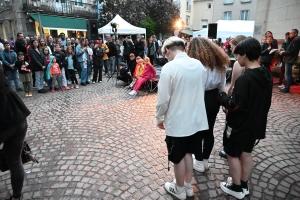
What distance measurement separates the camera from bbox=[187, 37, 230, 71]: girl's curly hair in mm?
2453

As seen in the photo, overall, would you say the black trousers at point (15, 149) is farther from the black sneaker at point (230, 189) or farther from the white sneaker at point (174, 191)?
the black sneaker at point (230, 189)

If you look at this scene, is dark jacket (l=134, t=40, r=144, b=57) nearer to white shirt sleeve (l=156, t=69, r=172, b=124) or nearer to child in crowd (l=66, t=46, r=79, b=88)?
child in crowd (l=66, t=46, r=79, b=88)

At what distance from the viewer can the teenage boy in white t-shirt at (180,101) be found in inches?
78.2

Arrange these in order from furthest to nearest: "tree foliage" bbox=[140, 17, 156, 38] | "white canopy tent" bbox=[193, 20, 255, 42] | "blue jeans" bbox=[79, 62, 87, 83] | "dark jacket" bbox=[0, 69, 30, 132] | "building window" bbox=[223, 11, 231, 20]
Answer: "building window" bbox=[223, 11, 231, 20] → "tree foliage" bbox=[140, 17, 156, 38] → "white canopy tent" bbox=[193, 20, 255, 42] → "blue jeans" bbox=[79, 62, 87, 83] → "dark jacket" bbox=[0, 69, 30, 132]

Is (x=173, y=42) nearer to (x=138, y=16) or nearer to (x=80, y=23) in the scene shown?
(x=80, y=23)

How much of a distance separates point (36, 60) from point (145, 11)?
2094 centimetres

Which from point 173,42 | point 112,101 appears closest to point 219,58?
point 173,42

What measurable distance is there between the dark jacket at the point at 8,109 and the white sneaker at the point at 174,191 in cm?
180

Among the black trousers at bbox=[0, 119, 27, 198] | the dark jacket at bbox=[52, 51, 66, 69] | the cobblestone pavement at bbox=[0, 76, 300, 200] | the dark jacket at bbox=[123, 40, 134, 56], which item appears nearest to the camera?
the black trousers at bbox=[0, 119, 27, 198]

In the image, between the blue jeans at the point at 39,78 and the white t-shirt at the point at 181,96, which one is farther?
the blue jeans at the point at 39,78

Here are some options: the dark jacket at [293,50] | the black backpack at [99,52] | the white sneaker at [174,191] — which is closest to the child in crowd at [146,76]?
the black backpack at [99,52]

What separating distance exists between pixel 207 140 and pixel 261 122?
85cm

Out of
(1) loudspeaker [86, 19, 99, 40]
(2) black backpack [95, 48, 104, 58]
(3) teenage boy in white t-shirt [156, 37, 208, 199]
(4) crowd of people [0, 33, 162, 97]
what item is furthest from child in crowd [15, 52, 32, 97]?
(1) loudspeaker [86, 19, 99, 40]

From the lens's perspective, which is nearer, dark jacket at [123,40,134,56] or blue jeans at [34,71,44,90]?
blue jeans at [34,71,44,90]
